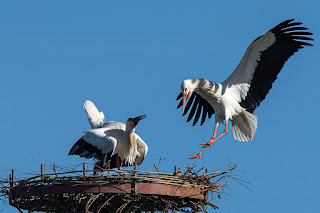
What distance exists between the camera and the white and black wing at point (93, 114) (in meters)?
11.8

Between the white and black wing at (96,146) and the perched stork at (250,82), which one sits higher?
the perched stork at (250,82)

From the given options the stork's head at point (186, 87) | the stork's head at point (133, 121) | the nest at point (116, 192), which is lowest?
the nest at point (116, 192)

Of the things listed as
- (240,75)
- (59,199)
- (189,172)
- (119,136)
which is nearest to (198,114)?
(240,75)

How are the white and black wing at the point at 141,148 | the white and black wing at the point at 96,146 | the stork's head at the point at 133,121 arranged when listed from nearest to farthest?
the white and black wing at the point at 96,146, the stork's head at the point at 133,121, the white and black wing at the point at 141,148

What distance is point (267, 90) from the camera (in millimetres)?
11734

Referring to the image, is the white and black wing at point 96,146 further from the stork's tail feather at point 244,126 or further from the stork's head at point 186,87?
the stork's tail feather at point 244,126

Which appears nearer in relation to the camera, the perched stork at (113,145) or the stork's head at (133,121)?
the perched stork at (113,145)

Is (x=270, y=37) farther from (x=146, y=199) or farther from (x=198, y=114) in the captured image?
(x=146, y=199)

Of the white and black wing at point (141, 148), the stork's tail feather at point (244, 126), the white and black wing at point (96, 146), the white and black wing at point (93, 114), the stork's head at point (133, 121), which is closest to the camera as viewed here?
the white and black wing at point (96, 146)

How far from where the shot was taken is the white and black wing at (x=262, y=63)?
37.8 feet

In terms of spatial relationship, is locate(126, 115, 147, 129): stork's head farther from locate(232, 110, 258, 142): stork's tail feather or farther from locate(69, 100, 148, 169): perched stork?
locate(232, 110, 258, 142): stork's tail feather

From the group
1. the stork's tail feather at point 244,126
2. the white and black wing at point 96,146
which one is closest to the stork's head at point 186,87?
the stork's tail feather at point 244,126

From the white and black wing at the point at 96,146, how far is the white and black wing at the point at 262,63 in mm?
2224

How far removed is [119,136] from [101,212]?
1.50m
